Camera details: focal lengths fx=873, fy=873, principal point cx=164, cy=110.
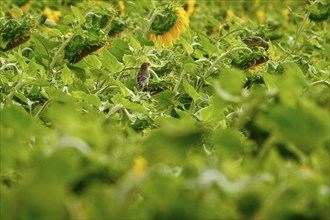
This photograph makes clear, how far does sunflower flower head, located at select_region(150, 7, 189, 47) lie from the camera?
10.6 feet

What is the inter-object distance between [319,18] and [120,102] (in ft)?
5.11

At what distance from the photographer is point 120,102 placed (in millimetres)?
2338

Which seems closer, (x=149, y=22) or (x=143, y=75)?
(x=143, y=75)

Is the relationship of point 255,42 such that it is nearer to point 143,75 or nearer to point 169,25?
point 169,25

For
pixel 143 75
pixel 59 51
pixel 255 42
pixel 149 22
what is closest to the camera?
pixel 143 75

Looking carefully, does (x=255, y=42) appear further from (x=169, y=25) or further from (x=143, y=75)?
(x=143, y=75)

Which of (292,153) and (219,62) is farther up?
(292,153)

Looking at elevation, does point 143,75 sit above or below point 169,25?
above

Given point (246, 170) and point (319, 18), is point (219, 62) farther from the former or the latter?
point (246, 170)

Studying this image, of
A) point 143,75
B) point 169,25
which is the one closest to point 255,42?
point 169,25

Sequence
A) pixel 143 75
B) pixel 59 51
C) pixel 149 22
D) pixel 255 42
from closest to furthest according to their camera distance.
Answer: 1. pixel 143 75
2. pixel 59 51
3. pixel 255 42
4. pixel 149 22

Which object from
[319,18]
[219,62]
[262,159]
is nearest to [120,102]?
[219,62]

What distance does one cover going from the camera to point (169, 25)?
10.8 feet

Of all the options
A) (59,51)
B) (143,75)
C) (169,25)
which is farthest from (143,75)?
(169,25)
